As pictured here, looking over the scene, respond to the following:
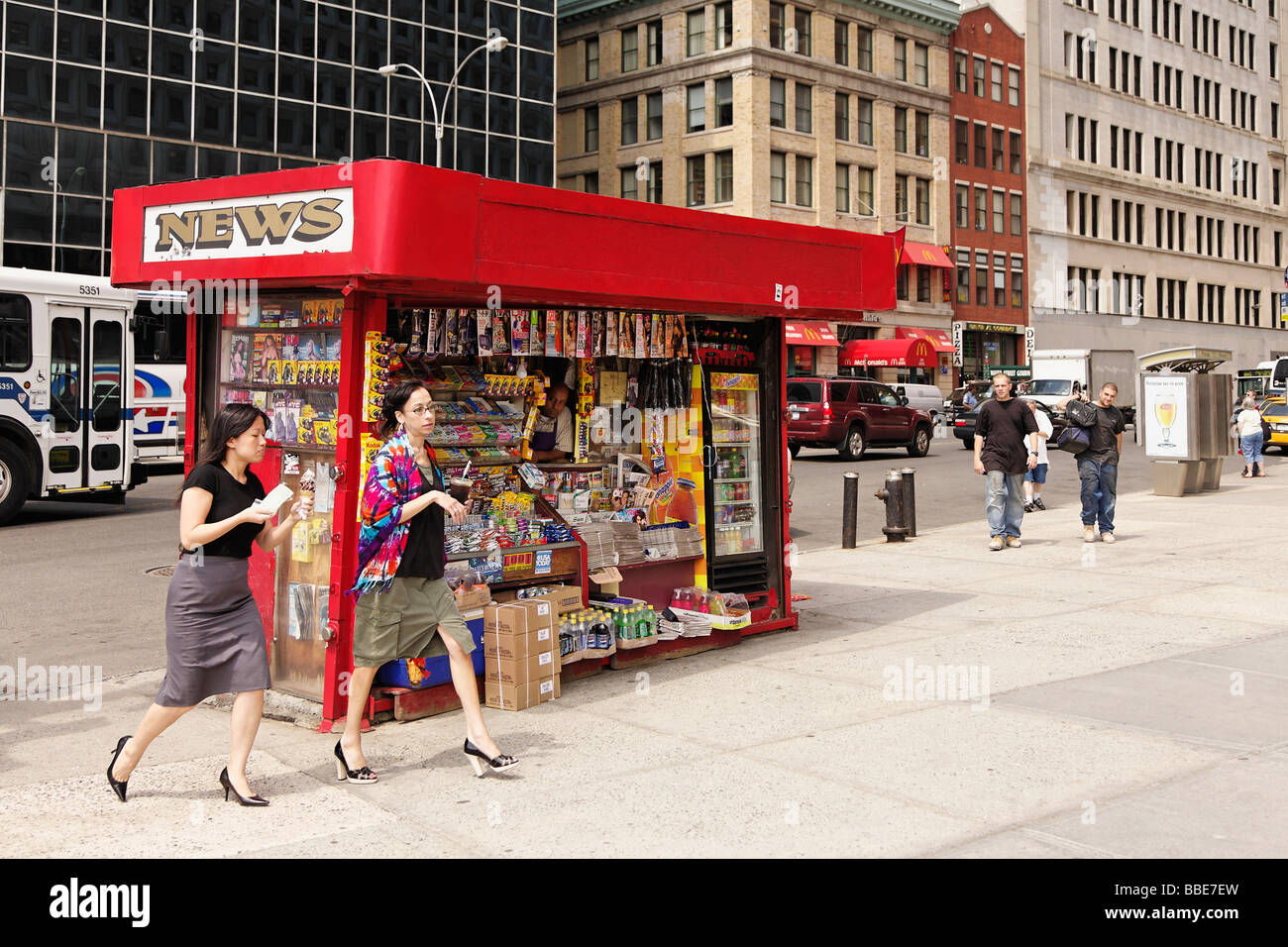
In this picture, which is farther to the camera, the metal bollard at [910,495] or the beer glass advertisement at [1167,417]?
the beer glass advertisement at [1167,417]

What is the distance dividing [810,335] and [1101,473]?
35625 mm

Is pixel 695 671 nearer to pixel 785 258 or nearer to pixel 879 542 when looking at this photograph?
pixel 785 258

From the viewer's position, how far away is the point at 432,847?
5098 mm

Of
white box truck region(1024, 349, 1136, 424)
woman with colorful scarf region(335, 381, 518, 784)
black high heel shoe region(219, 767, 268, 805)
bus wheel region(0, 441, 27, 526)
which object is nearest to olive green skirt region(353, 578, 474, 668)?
woman with colorful scarf region(335, 381, 518, 784)

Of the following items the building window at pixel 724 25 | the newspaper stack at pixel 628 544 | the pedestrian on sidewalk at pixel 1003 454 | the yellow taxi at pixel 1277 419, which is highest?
the building window at pixel 724 25

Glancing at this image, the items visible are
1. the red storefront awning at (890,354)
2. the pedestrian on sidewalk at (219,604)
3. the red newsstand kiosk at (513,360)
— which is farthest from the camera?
the red storefront awning at (890,354)

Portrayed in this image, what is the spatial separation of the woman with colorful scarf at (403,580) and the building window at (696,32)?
160 ft

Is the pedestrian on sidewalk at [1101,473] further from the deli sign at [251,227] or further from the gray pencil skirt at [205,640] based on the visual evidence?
the gray pencil skirt at [205,640]

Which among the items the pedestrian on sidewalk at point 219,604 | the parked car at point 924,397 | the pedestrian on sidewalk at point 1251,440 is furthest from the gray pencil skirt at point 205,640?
the parked car at point 924,397

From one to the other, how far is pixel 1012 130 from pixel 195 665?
2437 inches

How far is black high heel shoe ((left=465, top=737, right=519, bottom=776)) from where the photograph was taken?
20.0ft

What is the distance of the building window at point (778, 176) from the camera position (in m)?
50.9

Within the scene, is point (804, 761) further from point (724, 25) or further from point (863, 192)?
point (863, 192)

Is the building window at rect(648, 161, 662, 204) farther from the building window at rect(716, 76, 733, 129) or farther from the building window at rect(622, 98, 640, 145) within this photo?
the building window at rect(716, 76, 733, 129)
